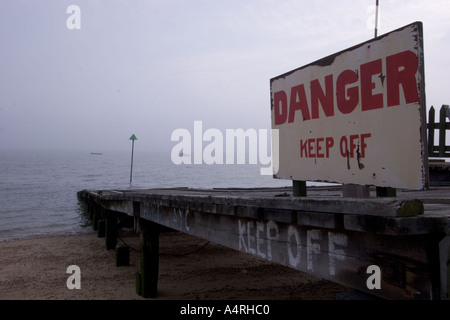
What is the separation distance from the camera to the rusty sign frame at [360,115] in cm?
276

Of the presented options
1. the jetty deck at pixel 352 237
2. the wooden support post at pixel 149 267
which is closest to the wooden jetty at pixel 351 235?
the jetty deck at pixel 352 237

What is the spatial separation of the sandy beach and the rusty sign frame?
5.14m

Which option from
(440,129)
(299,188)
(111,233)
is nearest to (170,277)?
(111,233)

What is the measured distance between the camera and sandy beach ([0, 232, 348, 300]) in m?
8.55

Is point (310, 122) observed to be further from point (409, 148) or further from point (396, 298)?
point (396, 298)

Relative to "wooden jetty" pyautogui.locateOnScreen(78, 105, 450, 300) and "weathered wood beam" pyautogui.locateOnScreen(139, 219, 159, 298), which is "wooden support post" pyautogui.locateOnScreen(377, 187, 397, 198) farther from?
"weathered wood beam" pyautogui.locateOnScreen(139, 219, 159, 298)

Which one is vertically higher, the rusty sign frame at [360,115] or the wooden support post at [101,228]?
the rusty sign frame at [360,115]

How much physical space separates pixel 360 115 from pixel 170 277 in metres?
7.71

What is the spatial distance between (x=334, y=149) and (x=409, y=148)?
774 mm

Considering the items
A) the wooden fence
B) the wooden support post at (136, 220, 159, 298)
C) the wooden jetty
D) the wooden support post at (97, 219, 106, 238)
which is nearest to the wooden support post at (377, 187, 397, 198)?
the wooden jetty

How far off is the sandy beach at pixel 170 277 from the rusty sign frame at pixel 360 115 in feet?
16.9

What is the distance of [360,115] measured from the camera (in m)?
3.20

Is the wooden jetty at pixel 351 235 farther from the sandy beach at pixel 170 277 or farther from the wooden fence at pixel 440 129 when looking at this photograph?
the wooden fence at pixel 440 129
